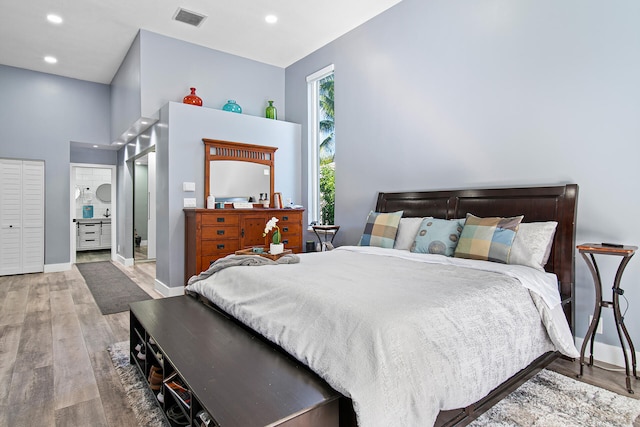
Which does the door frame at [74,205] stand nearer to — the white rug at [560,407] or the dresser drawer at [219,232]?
the dresser drawer at [219,232]

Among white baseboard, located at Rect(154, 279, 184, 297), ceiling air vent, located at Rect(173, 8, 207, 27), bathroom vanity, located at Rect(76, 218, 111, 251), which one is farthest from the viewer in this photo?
bathroom vanity, located at Rect(76, 218, 111, 251)

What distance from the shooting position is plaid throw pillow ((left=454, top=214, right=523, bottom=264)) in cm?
255

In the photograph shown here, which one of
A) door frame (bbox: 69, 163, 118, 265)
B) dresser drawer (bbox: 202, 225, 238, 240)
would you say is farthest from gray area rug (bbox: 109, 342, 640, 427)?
door frame (bbox: 69, 163, 118, 265)

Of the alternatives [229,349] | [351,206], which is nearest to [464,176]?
[351,206]

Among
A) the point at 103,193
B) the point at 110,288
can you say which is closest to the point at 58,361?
the point at 110,288

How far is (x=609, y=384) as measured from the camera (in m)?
2.21

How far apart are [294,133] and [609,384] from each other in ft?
15.0

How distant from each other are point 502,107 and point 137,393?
11.3ft

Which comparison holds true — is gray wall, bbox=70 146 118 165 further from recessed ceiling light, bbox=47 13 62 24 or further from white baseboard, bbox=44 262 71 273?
recessed ceiling light, bbox=47 13 62 24

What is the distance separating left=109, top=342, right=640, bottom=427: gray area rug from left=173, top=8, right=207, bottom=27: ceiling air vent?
12.6ft

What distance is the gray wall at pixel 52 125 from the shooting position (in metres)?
5.68

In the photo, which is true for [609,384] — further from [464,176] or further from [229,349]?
[229,349]

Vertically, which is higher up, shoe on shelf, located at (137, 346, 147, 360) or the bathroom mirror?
the bathroom mirror

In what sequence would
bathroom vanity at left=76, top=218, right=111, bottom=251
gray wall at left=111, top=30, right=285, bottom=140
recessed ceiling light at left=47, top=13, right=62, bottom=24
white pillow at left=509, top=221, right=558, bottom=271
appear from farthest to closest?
1. bathroom vanity at left=76, top=218, right=111, bottom=251
2. gray wall at left=111, top=30, right=285, bottom=140
3. recessed ceiling light at left=47, top=13, right=62, bottom=24
4. white pillow at left=509, top=221, right=558, bottom=271
